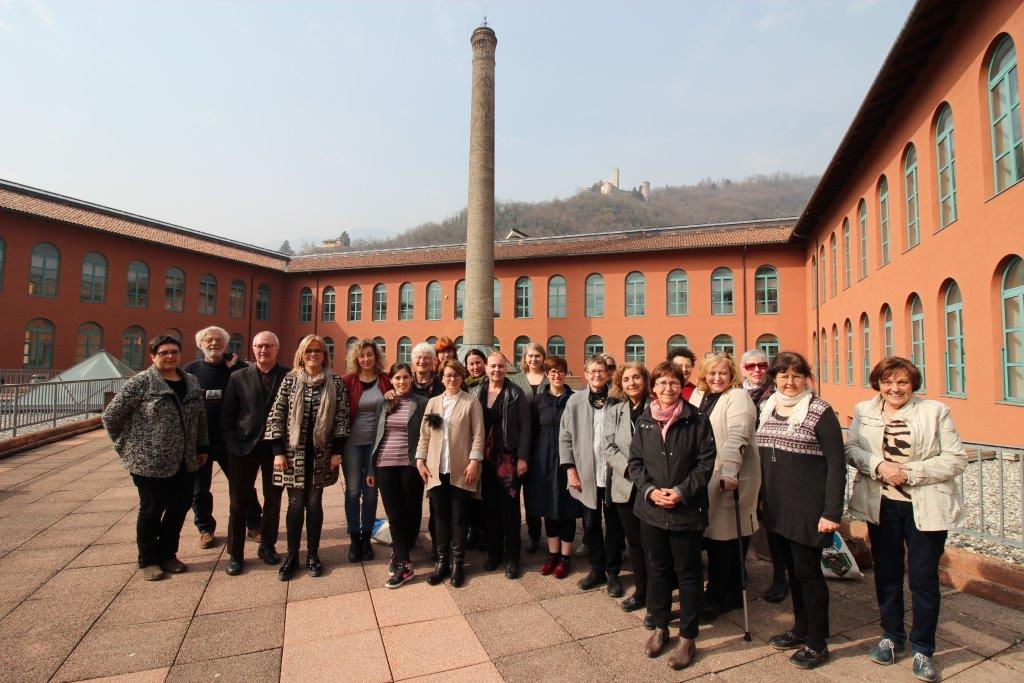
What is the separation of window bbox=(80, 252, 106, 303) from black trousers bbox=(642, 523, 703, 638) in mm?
29336

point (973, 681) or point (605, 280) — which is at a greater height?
point (605, 280)

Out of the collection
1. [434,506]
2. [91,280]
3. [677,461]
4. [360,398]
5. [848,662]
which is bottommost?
[848,662]

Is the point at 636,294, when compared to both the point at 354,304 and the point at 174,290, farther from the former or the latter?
the point at 174,290

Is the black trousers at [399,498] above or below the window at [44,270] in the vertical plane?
below

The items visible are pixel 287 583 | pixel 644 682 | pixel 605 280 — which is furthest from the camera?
pixel 605 280

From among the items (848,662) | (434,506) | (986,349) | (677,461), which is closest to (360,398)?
(434,506)

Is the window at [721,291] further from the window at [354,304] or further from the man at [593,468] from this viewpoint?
the man at [593,468]

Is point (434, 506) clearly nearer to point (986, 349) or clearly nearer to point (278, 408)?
point (278, 408)

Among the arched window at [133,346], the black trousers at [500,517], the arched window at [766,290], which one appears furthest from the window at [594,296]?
the black trousers at [500,517]

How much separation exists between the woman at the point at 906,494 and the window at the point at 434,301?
2803 cm

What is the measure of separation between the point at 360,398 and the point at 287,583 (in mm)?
1483

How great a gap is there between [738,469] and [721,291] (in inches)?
948

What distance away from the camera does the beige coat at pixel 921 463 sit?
277 centimetres

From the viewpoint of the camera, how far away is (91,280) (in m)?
24.2
